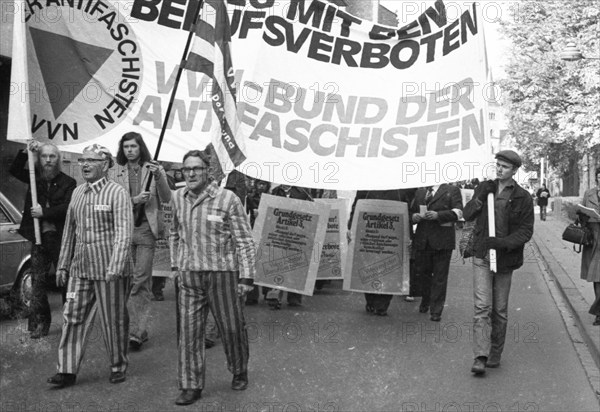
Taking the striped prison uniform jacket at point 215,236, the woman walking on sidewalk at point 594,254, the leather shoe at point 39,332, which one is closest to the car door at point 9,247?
the leather shoe at point 39,332

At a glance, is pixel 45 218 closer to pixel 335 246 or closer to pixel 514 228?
pixel 514 228

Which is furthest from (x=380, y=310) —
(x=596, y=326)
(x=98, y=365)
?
(x=98, y=365)

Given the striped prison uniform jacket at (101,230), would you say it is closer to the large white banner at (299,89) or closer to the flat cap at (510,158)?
the large white banner at (299,89)

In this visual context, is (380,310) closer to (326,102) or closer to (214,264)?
(326,102)

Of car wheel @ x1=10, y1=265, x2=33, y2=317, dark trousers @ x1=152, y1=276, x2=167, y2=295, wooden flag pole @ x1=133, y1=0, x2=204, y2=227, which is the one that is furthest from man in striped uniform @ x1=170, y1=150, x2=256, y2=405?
dark trousers @ x1=152, y1=276, x2=167, y2=295

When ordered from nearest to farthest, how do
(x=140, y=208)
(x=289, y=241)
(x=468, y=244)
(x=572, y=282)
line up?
(x=468, y=244), (x=140, y=208), (x=289, y=241), (x=572, y=282)

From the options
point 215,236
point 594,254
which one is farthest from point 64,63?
point 594,254

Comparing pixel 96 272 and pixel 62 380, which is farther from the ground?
pixel 96 272

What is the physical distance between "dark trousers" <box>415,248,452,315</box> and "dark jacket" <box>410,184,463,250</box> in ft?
0.29

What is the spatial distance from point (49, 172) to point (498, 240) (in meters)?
4.09

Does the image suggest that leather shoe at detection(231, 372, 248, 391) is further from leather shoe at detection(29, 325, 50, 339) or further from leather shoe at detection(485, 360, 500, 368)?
leather shoe at detection(29, 325, 50, 339)

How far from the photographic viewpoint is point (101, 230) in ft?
21.4

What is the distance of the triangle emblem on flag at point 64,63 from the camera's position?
7.71m

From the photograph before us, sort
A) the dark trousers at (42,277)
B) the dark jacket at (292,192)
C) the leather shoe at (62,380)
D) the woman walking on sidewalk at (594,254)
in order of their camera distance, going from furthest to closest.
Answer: the dark jacket at (292,192) < the woman walking on sidewalk at (594,254) < the dark trousers at (42,277) < the leather shoe at (62,380)
